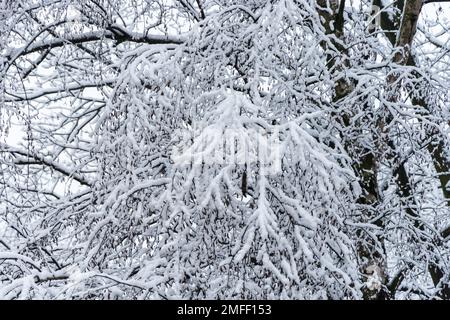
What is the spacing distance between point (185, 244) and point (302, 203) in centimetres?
77

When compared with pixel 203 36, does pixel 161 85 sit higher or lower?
lower

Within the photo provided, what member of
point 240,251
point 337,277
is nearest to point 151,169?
point 240,251

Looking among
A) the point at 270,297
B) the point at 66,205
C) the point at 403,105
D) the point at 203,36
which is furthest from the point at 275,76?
the point at 66,205

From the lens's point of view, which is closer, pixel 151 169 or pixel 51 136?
pixel 151 169

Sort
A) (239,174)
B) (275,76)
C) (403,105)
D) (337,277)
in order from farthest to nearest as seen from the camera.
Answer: (403,105) < (275,76) < (337,277) < (239,174)

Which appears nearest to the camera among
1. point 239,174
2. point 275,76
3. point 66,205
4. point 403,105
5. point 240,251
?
point 240,251

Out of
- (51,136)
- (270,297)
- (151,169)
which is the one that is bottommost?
(270,297)

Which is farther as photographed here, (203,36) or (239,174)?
(203,36)

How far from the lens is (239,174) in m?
3.75

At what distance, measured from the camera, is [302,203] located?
149 inches

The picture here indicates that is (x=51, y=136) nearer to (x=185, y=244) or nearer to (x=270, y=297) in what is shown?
(x=185, y=244)

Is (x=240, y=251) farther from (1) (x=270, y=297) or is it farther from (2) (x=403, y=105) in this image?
(2) (x=403, y=105)

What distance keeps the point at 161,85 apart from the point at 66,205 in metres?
1.85

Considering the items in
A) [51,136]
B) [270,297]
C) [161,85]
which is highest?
[51,136]
